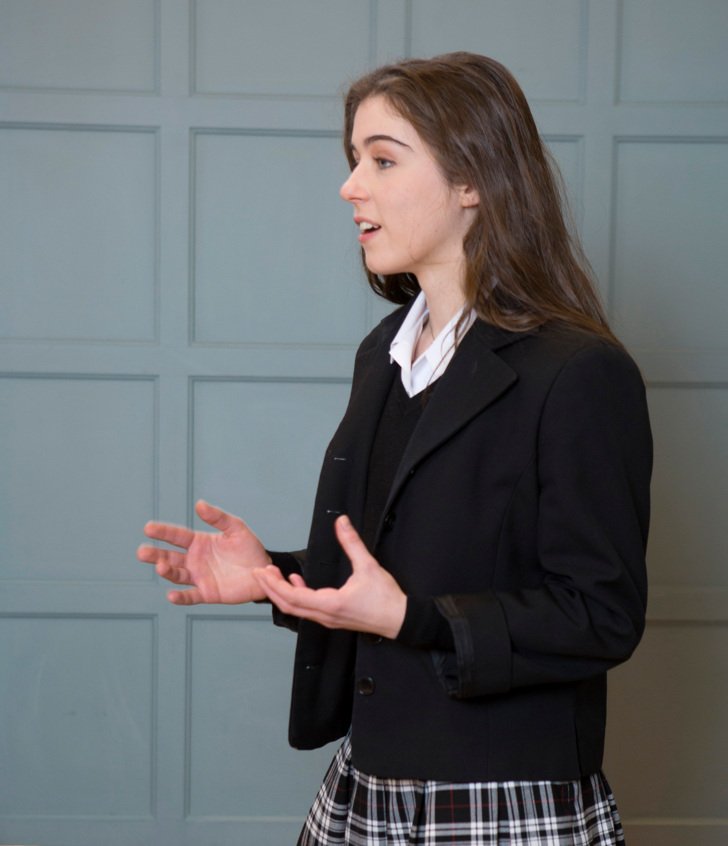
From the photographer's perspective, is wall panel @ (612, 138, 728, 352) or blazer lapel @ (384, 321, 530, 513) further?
wall panel @ (612, 138, 728, 352)

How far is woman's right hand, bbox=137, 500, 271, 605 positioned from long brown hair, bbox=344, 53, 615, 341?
17.6 inches

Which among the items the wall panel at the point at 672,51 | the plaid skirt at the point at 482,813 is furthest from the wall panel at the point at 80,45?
the plaid skirt at the point at 482,813

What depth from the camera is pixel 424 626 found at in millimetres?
1273

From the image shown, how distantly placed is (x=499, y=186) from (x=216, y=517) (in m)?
0.57

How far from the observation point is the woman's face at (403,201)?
1.49m

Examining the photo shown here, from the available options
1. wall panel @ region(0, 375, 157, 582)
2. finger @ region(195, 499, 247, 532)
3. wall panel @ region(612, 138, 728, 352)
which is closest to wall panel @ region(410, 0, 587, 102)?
wall panel @ region(612, 138, 728, 352)

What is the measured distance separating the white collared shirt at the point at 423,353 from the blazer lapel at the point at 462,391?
0.07 meters

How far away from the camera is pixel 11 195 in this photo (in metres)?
2.79

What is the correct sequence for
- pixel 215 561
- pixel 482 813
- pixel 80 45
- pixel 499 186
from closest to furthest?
pixel 482 813
pixel 499 186
pixel 215 561
pixel 80 45

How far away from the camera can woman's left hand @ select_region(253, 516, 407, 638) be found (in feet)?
4.06

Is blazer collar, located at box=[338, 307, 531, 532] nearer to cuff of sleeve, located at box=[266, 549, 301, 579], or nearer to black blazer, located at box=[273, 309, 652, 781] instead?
black blazer, located at box=[273, 309, 652, 781]

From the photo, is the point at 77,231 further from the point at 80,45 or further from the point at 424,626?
the point at 424,626

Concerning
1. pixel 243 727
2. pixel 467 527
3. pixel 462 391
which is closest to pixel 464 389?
pixel 462 391

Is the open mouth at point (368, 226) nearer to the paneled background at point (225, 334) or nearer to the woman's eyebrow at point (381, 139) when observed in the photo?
the woman's eyebrow at point (381, 139)
